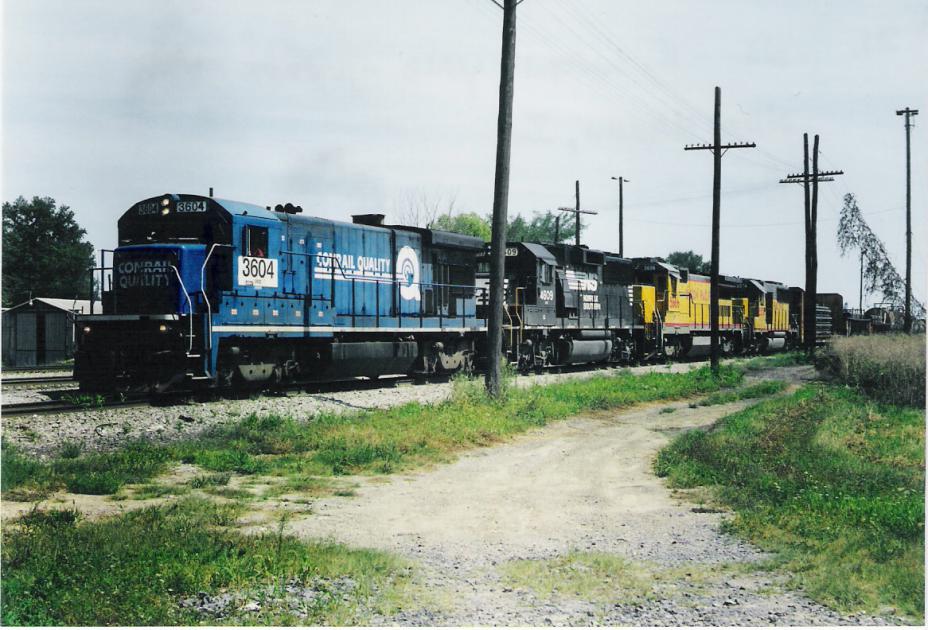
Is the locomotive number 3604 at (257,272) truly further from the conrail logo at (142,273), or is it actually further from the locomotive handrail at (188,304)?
the conrail logo at (142,273)

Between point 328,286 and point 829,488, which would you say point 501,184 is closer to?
point 328,286

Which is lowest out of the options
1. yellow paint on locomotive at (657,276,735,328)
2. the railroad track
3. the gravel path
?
the gravel path

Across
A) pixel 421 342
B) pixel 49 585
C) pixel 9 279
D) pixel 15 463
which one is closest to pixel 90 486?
pixel 15 463

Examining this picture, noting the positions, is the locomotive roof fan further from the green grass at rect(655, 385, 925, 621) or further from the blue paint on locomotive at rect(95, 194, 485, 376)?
the green grass at rect(655, 385, 925, 621)

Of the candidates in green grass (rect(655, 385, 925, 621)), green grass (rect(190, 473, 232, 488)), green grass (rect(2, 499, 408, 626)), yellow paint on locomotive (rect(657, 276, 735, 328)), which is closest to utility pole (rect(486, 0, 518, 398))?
green grass (rect(655, 385, 925, 621))

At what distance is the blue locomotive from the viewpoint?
1495 cm

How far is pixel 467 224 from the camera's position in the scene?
7619cm

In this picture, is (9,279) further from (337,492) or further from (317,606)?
(317,606)

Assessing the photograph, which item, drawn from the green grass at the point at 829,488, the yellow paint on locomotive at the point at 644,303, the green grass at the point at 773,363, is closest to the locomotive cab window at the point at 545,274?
the yellow paint on locomotive at the point at 644,303

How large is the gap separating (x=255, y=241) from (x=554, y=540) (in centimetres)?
1131

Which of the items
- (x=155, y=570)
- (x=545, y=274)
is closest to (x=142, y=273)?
(x=155, y=570)

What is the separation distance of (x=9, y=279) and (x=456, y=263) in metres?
37.3

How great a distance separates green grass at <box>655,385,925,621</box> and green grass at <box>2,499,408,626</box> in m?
3.41

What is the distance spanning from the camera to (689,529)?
790 centimetres
